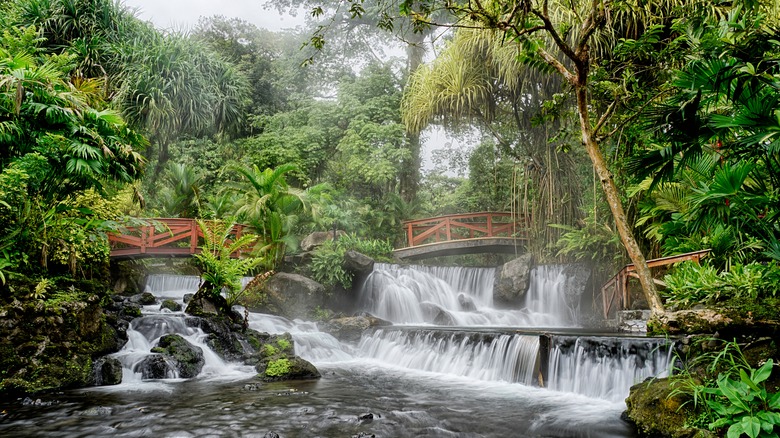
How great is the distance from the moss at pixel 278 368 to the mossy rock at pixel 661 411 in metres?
4.76

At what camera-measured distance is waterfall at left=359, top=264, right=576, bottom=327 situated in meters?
12.8

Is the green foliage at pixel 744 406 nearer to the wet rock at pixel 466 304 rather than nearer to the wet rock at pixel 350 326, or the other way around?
the wet rock at pixel 350 326

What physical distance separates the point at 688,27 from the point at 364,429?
568cm

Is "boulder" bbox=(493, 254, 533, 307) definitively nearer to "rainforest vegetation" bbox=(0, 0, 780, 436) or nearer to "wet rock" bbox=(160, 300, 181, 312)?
"rainforest vegetation" bbox=(0, 0, 780, 436)

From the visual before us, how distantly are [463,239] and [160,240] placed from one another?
9137 millimetres

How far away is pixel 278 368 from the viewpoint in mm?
7512

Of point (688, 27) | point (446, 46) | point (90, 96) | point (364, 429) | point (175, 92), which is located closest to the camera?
point (364, 429)

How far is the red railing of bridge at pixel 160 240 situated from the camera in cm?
1323

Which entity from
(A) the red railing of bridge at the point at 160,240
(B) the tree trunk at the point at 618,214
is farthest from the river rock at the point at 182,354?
(B) the tree trunk at the point at 618,214

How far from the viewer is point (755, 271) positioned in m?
4.46

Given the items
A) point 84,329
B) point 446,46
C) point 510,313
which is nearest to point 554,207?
point 510,313

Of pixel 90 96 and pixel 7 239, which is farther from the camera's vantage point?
pixel 90 96

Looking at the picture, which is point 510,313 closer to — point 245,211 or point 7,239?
point 245,211

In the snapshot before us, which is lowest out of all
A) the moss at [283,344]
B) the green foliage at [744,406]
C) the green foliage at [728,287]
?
the moss at [283,344]
